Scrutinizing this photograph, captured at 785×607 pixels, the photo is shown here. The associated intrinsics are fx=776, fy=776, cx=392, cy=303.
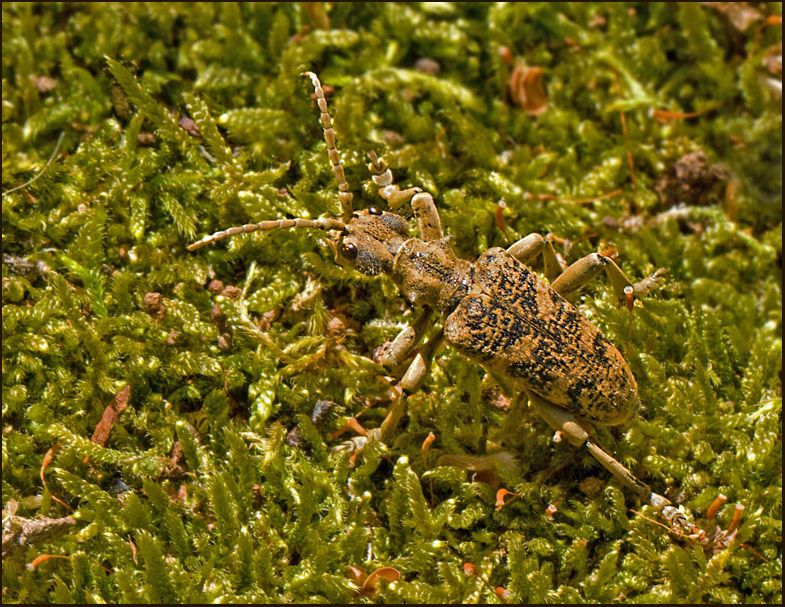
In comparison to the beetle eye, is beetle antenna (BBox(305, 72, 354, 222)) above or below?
above

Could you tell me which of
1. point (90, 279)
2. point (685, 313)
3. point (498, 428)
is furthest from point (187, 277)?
point (685, 313)

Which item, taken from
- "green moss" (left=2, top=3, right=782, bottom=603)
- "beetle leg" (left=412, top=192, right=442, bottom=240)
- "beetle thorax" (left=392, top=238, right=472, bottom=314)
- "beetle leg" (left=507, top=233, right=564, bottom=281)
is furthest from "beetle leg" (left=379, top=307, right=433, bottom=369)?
"beetle leg" (left=507, top=233, right=564, bottom=281)

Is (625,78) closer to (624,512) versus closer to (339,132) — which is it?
(339,132)

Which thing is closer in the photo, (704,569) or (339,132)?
(704,569)

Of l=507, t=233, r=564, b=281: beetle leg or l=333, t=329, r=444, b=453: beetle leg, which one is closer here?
l=333, t=329, r=444, b=453: beetle leg

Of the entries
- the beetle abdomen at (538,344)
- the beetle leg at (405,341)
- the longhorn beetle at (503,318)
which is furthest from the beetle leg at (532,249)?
the beetle leg at (405,341)

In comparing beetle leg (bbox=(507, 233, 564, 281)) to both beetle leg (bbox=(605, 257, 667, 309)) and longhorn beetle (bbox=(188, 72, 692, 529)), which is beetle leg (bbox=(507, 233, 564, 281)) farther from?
beetle leg (bbox=(605, 257, 667, 309))
